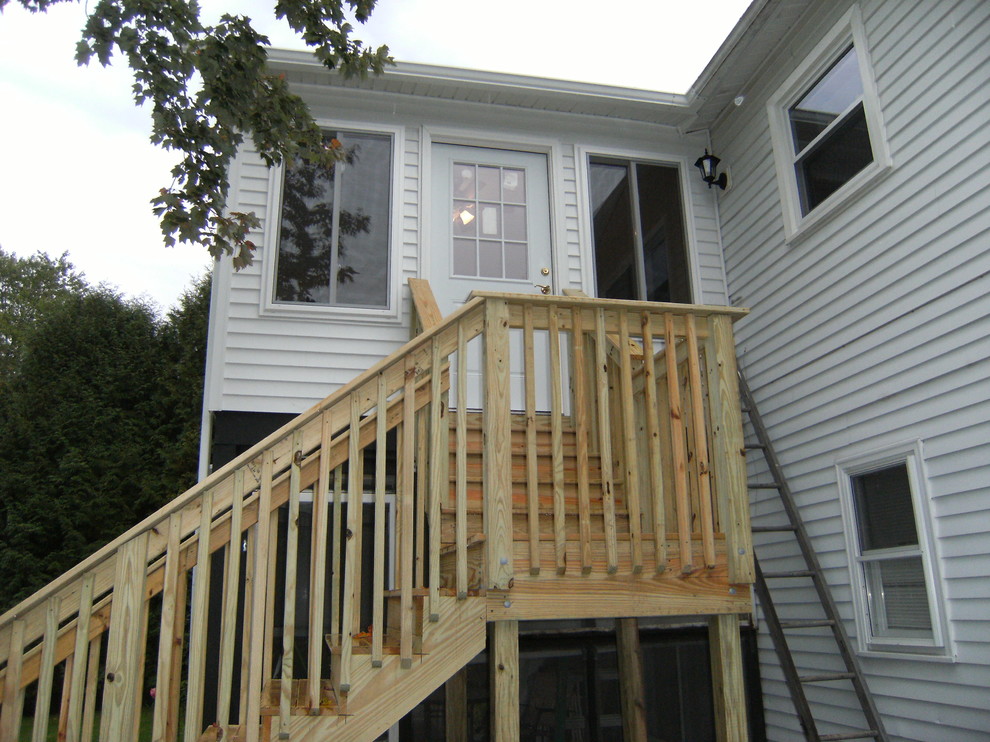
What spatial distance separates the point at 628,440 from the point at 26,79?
42.4 ft

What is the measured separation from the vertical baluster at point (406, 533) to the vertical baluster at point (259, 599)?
0.47 m

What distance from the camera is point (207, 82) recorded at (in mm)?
3686

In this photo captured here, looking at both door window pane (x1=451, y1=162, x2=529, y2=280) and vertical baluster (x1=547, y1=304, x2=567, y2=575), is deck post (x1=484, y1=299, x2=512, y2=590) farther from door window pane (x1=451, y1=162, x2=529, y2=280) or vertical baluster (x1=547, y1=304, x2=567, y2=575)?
door window pane (x1=451, y1=162, x2=529, y2=280)

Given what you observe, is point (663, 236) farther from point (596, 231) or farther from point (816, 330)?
point (816, 330)

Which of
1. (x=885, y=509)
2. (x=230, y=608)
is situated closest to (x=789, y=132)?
(x=885, y=509)

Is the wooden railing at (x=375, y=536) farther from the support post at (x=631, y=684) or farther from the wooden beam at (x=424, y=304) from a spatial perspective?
the wooden beam at (x=424, y=304)

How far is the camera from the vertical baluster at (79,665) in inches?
96.3

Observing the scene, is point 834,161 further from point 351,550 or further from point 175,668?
point 175,668

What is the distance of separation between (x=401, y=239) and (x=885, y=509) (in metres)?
3.64

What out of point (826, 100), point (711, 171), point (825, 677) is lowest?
point (825, 677)

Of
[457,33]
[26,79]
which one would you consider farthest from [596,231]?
[26,79]

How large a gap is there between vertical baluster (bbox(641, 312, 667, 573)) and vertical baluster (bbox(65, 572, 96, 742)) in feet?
6.73

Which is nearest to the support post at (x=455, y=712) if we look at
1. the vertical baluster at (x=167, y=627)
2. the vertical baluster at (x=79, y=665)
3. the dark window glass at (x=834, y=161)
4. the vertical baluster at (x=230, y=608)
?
the vertical baluster at (x=230, y=608)

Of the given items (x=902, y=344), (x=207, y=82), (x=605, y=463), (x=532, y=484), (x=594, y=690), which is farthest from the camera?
(x=594, y=690)
